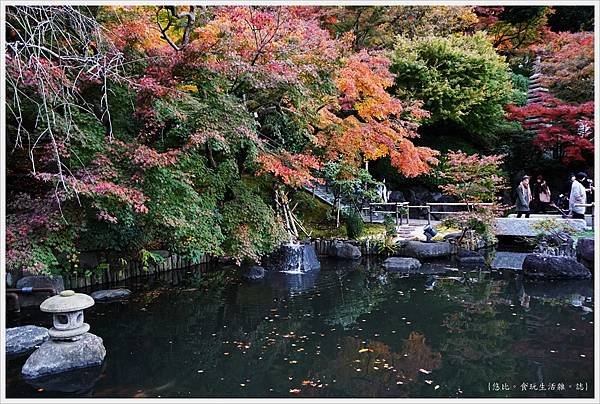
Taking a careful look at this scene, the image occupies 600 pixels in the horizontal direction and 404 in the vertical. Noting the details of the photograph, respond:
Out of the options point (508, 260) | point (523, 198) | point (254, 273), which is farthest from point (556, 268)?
point (254, 273)

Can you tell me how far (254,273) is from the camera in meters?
9.65

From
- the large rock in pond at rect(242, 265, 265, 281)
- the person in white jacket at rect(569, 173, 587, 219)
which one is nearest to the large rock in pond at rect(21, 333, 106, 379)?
the large rock in pond at rect(242, 265, 265, 281)

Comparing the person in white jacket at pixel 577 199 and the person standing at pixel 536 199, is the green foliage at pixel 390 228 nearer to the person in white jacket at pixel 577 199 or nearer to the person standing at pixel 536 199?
the person in white jacket at pixel 577 199

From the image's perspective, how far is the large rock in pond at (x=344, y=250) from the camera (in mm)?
11602

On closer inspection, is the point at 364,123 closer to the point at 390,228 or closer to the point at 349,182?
the point at 349,182

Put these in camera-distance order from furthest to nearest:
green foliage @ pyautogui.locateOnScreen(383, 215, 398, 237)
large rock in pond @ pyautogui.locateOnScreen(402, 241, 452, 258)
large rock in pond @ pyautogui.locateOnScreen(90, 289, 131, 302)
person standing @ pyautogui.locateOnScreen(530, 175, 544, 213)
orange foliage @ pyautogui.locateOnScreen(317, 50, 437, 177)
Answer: person standing @ pyautogui.locateOnScreen(530, 175, 544, 213) < green foliage @ pyautogui.locateOnScreen(383, 215, 398, 237) < large rock in pond @ pyautogui.locateOnScreen(402, 241, 452, 258) < orange foliage @ pyautogui.locateOnScreen(317, 50, 437, 177) < large rock in pond @ pyautogui.locateOnScreen(90, 289, 131, 302)

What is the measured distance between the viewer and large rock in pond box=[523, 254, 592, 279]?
8797 mm

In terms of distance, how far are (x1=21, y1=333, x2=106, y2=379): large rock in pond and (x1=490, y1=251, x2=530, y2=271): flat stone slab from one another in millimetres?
7926

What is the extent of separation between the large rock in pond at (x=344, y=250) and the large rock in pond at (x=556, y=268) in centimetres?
383

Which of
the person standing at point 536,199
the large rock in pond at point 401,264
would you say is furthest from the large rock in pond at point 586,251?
the person standing at point 536,199

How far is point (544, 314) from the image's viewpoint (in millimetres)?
6848

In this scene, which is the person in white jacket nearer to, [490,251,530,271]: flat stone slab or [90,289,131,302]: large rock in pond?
[490,251,530,271]: flat stone slab

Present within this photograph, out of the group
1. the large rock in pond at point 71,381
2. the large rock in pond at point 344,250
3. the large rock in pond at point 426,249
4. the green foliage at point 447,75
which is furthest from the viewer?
the green foliage at point 447,75

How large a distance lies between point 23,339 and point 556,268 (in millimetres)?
8418
